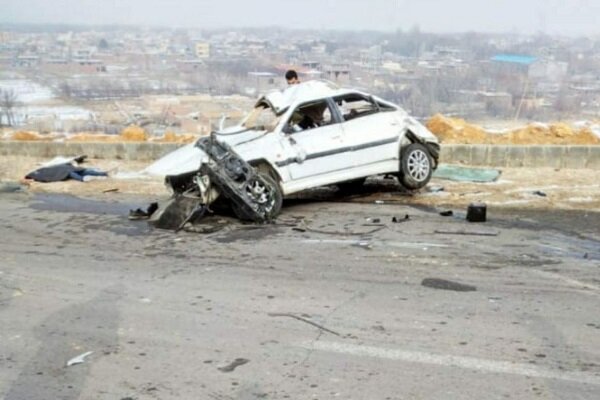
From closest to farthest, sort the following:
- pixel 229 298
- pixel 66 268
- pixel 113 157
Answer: pixel 229 298 < pixel 66 268 < pixel 113 157

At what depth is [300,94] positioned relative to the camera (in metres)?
12.0

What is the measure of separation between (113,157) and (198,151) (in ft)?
25.2

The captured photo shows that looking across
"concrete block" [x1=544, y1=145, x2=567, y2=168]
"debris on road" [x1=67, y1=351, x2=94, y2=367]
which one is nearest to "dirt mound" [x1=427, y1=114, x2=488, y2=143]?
"concrete block" [x1=544, y1=145, x2=567, y2=168]

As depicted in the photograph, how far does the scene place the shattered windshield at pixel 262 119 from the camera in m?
11.7

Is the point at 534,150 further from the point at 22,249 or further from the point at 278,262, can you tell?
the point at 22,249

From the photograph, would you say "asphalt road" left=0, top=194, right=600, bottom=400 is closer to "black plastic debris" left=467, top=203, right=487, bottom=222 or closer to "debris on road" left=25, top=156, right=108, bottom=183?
"black plastic debris" left=467, top=203, right=487, bottom=222

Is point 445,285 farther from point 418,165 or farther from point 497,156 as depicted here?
point 497,156

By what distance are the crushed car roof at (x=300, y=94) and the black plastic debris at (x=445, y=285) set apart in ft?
16.9

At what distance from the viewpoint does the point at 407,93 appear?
747 inches

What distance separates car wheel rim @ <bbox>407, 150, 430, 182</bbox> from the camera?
1234 centimetres

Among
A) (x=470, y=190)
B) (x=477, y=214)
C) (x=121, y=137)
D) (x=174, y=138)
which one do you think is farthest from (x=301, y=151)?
(x=121, y=137)

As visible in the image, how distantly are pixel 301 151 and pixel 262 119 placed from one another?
1034 mm

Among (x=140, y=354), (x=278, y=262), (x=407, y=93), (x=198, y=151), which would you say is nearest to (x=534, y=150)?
(x=407, y=93)

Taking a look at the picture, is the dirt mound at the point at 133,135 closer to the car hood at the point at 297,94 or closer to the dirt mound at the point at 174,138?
the dirt mound at the point at 174,138
